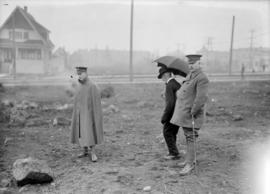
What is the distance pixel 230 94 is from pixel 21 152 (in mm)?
12898

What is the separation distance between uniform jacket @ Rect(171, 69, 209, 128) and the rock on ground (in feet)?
7.71

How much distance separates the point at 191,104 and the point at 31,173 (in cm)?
289

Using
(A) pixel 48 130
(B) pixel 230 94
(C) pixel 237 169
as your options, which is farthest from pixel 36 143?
(B) pixel 230 94

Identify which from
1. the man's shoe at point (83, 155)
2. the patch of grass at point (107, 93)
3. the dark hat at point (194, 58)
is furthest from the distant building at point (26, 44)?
the dark hat at point (194, 58)

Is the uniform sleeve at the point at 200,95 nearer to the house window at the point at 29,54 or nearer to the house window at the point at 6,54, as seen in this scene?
the house window at the point at 6,54

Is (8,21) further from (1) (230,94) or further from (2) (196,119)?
(2) (196,119)

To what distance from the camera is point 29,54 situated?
1366 inches

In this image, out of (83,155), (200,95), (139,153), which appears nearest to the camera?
(200,95)

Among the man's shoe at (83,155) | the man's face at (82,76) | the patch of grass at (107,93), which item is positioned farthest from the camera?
the patch of grass at (107,93)

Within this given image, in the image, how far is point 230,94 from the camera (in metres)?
17.1

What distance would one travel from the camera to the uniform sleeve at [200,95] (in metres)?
5.01

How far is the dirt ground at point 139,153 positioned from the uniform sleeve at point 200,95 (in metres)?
1.19

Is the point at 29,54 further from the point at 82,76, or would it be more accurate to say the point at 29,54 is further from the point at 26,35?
the point at 82,76

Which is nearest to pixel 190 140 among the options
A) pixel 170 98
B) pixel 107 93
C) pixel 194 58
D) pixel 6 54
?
pixel 170 98
